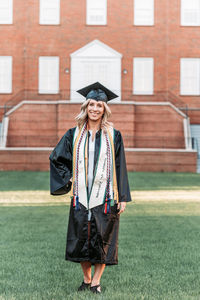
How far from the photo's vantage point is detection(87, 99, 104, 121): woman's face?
5914 millimetres

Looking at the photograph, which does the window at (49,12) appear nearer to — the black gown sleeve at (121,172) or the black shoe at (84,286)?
the black gown sleeve at (121,172)

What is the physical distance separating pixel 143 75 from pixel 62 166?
2765 cm

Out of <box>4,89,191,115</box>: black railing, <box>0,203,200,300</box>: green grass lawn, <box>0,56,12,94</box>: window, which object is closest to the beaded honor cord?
<box>0,203,200,300</box>: green grass lawn

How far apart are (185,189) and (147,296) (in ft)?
42.4

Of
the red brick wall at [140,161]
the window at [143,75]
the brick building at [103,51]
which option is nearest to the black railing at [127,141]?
the brick building at [103,51]

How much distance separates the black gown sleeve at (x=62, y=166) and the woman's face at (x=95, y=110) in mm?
251

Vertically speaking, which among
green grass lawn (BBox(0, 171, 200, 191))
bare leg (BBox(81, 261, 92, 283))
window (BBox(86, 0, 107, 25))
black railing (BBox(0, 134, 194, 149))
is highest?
window (BBox(86, 0, 107, 25))

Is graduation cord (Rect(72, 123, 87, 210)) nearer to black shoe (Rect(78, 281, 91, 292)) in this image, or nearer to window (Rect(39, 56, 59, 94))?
black shoe (Rect(78, 281, 91, 292))

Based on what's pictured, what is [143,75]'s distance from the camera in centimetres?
3309

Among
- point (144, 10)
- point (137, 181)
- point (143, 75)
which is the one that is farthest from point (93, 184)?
point (144, 10)

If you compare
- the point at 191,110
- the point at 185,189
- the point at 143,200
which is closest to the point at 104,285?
the point at 143,200

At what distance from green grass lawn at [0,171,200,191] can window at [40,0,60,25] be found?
10.9 meters

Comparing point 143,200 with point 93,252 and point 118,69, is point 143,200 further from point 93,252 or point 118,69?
point 118,69

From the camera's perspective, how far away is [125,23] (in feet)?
107
